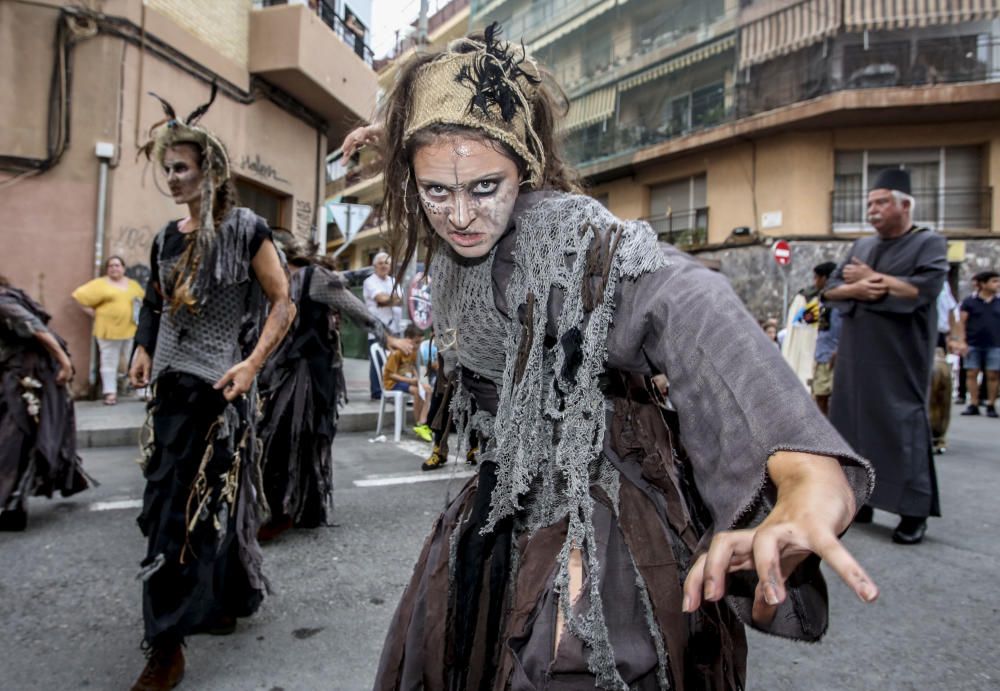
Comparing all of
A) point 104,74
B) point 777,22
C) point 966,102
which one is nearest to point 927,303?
point 104,74

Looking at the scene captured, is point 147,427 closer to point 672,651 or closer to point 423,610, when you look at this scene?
point 423,610

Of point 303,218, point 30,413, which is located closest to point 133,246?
point 303,218

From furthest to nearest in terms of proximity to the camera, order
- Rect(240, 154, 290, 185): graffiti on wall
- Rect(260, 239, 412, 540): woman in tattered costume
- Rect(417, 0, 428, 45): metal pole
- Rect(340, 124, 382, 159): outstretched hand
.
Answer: Rect(240, 154, 290, 185): graffiti on wall, Rect(260, 239, 412, 540): woman in tattered costume, Rect(417, 0, 428, 45): metal pole, Rect(340, 124, 382, 159): outstretched hand

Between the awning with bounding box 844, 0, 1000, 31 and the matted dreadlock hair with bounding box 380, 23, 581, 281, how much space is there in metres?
19.5

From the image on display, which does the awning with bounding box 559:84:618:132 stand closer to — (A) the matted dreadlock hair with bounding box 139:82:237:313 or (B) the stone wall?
(B) the stone wall

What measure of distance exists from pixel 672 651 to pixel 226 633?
221 centimetres

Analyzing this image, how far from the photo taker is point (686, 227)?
2092 centimetres

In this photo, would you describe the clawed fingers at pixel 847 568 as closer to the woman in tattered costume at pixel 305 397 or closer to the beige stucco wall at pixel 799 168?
the woman in tattered costume at pixel 305 397

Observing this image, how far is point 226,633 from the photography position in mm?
2842

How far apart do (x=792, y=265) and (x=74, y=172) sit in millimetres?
15167

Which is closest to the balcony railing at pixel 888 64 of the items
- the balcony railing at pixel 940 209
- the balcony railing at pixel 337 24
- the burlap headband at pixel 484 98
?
the balcony railing at pixel 940 209

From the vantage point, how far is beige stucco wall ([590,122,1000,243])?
1761 centimetres

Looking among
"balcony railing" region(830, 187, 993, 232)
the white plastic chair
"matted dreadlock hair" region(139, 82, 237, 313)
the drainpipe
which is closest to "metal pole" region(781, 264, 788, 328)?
"balcony railing" region(830, 187, 993, 232)

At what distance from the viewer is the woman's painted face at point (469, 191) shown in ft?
4.86
